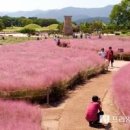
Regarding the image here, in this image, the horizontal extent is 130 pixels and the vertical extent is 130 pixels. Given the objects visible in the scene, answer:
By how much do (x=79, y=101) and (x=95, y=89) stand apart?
8.88 ft

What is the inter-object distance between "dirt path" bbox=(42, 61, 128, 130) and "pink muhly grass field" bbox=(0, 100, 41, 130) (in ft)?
2.13

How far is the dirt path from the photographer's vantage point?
12.4 m

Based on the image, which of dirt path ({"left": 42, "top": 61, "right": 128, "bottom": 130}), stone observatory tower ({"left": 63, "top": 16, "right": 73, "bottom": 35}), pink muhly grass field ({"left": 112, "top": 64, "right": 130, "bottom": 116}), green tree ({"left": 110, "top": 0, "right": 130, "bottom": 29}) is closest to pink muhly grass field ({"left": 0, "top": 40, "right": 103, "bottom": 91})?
dirt path ({"left": 42, "top": 61, "right": 128, "bottom": 130})

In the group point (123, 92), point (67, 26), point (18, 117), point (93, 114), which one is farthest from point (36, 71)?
point (67, 26)

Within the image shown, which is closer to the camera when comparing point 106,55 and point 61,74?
point 61,74

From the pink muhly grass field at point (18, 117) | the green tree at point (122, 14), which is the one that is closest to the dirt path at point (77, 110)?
the pink muhly grass field at point (18, 117)

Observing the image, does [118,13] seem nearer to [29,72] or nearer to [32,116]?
[29,72]

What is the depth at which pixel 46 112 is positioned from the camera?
1415 centimetres

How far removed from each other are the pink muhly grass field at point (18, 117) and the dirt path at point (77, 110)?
0.65 metres

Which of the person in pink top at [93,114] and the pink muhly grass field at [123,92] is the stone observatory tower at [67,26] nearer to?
the pink muhly grass field at [123,92]

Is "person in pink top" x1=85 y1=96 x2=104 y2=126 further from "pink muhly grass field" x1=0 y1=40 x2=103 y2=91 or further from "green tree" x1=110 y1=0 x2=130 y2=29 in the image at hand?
"green tree" x1=110 y1=0 x2=130 y2=29

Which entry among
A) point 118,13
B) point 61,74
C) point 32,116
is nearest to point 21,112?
point 32,116

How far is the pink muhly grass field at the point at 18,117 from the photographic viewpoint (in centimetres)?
1013

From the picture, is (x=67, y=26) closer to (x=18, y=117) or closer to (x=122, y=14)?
(x=122, y=14)
